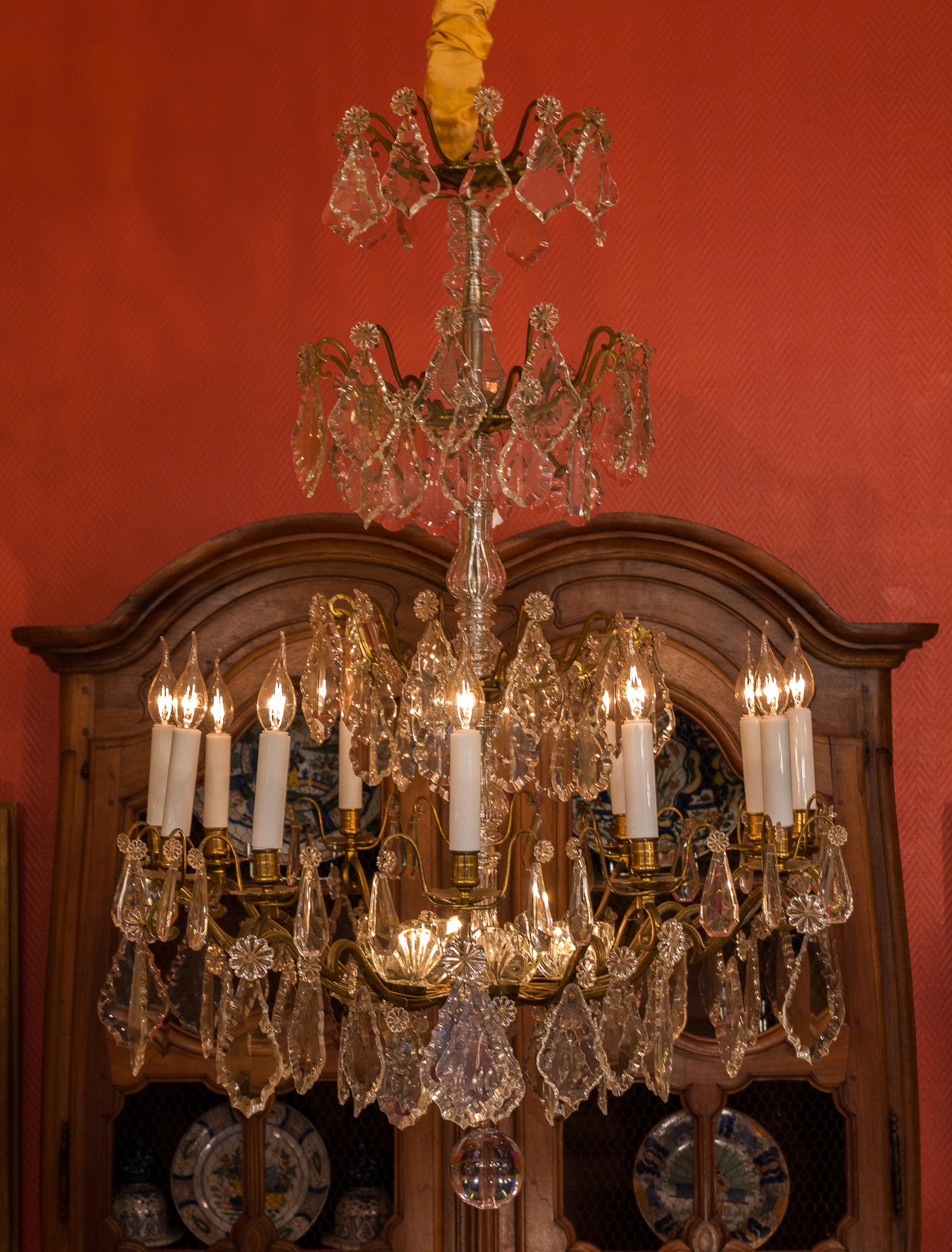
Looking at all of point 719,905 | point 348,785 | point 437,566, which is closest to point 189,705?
point 348,785

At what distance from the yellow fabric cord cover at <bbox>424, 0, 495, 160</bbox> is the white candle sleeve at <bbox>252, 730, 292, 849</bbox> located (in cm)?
60

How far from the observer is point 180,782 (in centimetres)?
119

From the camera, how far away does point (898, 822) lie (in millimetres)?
2152

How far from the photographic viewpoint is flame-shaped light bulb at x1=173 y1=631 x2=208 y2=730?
1.24 metres

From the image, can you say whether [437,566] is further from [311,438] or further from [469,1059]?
[469,1059]

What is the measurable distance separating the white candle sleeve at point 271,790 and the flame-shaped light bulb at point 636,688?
33 cm

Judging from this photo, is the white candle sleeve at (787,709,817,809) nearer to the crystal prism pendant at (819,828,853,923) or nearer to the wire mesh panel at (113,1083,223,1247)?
the crystal prism pendant at (819,828,853,923)

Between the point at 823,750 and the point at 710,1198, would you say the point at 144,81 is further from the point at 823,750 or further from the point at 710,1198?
the point at 710,1198

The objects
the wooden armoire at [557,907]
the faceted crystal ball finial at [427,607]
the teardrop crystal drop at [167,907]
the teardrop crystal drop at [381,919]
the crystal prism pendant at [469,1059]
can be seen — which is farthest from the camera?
the wooden armoire at [557,907]

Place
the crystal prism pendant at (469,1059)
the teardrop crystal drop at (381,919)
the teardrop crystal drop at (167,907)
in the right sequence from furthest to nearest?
the teardrop crystal drop at (381,919) < the teardrop crystal drop at (167,907) < the crystal prism pendant at (469,1059)

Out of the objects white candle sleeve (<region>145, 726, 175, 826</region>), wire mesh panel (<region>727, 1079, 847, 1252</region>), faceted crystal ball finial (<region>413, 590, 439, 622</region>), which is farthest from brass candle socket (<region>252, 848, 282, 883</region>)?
wire mesh panel (<region>727, 1079, 847, 1252</region>)

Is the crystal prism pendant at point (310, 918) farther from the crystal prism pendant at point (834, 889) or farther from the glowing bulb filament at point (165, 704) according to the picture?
the crystal prism pendant at point (834, 889)

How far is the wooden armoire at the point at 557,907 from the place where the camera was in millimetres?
1871

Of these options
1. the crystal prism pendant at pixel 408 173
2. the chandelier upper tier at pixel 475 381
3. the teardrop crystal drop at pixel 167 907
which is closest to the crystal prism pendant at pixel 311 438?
the chandelier upper tier at pixel 475 381
